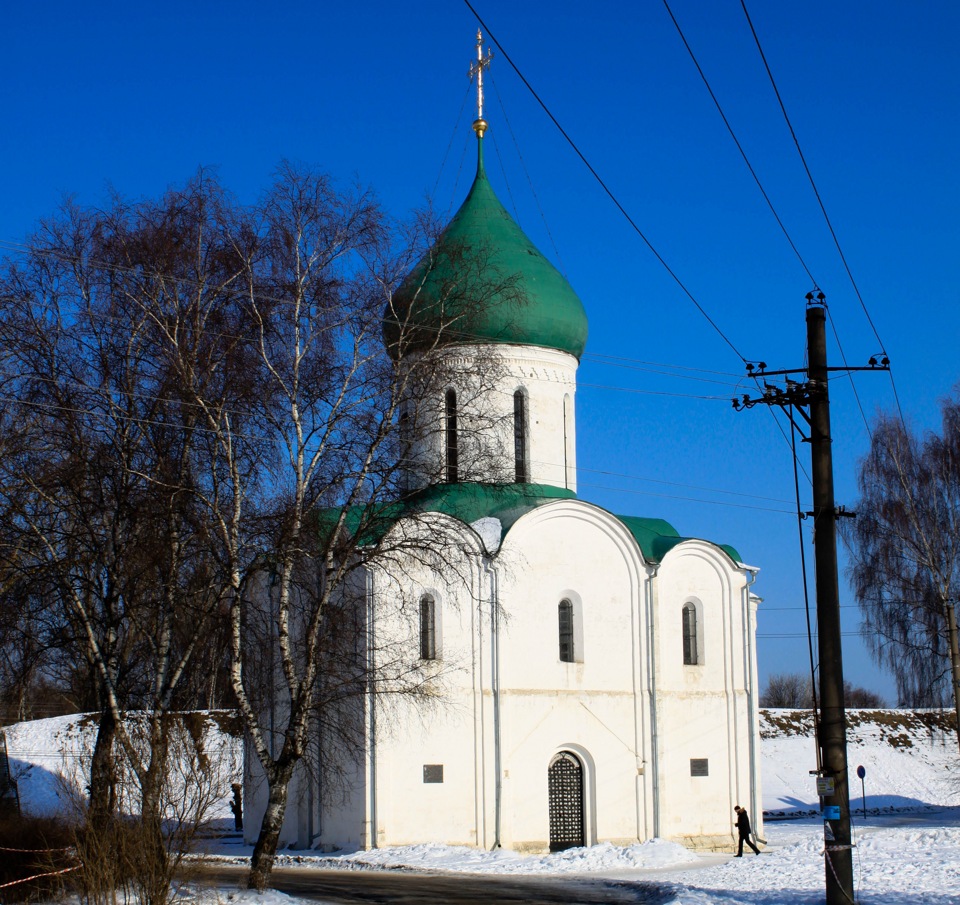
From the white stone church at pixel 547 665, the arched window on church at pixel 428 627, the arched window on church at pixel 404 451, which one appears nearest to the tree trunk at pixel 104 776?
the arched window on church at pixel 404 451

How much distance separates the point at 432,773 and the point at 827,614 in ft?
30.5

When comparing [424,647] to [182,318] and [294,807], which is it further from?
[182,318]

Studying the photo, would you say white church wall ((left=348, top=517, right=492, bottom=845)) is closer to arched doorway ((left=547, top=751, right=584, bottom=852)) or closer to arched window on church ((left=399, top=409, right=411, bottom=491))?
arched doorway ((left=547, top=751, right=584, bottom=852))

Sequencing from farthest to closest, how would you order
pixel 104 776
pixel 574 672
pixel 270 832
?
pixel 574 672 → pixel 270 832 → pixel 104 776

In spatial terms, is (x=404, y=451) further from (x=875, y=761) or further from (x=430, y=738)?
(x=875, y=761)

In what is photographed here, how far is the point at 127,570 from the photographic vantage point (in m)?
14.9

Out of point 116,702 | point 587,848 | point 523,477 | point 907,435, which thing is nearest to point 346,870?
point 587,848

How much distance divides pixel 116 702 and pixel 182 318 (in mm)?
4446

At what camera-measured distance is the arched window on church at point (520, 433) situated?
23.7m

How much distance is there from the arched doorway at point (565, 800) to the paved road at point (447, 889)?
12.8 feet

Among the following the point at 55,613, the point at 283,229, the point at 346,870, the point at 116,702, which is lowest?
the point at 346,870

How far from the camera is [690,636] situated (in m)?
23.8

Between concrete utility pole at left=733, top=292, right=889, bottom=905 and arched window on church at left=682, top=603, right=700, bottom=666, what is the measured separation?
1008 cm

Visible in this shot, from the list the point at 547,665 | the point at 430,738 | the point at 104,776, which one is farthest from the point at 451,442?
the point at 104,776
